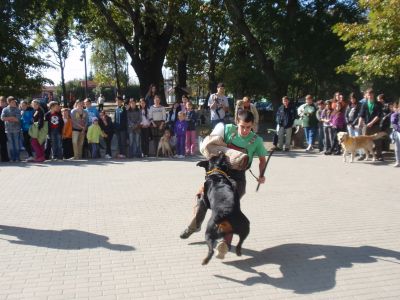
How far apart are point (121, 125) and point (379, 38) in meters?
8.18

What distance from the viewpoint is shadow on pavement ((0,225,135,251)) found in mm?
6039

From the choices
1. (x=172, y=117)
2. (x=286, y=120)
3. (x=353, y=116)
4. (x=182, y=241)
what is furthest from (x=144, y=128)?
(x=182, y=241)

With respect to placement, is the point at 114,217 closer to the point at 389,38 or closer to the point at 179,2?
the point at 389,38

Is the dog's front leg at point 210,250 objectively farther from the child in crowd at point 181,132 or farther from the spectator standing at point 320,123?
the spectator standing at point 320,123

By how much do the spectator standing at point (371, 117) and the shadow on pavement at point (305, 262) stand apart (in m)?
8.25

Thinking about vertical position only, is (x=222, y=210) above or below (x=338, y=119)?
below

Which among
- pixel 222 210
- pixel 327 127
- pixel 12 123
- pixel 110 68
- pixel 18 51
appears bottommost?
pixel 222 210

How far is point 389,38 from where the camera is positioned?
41.4 ft

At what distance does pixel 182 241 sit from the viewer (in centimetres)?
623

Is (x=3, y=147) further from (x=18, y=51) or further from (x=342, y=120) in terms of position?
(x=342, y=120)

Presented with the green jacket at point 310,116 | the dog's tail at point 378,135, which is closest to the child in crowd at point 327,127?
the green jacket at point 310,116

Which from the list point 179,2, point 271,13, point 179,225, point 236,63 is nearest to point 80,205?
point 179,225

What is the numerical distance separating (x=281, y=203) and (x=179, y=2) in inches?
660

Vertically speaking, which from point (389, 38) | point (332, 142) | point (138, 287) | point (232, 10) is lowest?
point (138, 287)
